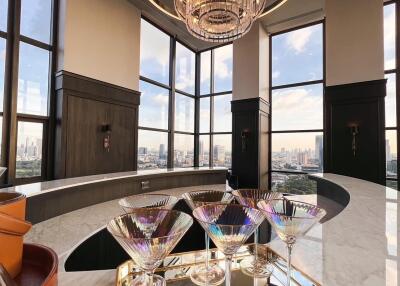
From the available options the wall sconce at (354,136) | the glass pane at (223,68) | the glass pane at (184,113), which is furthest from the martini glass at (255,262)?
the glass pane at (223,68)

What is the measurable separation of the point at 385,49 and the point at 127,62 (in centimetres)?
579

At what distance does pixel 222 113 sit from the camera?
7559 mm

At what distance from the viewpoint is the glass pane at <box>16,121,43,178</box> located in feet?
13.5

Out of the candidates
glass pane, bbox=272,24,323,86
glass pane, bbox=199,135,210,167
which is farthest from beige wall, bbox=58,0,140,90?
glass pane, bbox=272,24,323,86

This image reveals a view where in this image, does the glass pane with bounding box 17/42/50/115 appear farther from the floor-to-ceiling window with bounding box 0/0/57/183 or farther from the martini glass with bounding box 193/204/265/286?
the martini glass with bounding box 193/204/265/286

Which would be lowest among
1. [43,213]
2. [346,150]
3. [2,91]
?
[43,213]

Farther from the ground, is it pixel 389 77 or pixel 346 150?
pixel 389 77

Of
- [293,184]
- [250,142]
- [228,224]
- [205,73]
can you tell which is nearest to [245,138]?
[250,142]

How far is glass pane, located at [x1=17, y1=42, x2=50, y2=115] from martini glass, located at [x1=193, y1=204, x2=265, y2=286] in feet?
15.0

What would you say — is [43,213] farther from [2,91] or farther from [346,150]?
[346,150]

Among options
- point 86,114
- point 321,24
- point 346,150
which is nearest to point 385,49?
point 321,24

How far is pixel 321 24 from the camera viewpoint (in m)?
5.96

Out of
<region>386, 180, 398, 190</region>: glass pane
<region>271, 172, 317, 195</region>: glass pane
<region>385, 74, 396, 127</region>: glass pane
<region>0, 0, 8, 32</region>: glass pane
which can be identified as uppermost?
<region>0, 0, 8, 32</region>: glass pane

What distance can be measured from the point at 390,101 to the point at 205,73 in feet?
16.9
